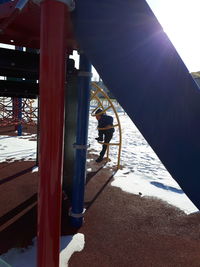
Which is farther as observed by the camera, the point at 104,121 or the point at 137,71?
the point at 104,121

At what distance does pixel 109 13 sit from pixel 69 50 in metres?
1.81

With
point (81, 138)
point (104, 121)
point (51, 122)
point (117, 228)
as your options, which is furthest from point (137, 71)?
point (104, 121)

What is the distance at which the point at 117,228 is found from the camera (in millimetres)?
3012

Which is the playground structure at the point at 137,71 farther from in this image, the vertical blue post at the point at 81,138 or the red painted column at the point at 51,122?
the vertical blue post at the point at 81,138

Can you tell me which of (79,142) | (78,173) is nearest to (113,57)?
(79,142)

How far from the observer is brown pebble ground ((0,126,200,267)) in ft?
8.12

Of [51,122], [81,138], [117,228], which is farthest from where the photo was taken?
[117,228]

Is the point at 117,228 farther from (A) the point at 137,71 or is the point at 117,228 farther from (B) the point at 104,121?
(B) the point at 104,121

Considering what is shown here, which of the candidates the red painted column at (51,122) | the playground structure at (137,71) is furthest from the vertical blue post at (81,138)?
the playground structure at (137,71)

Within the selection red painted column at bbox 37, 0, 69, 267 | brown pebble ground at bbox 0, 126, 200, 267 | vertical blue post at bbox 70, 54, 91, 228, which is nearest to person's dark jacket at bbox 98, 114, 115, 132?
brown pebble ground at bbox 0, 126, 200, 267

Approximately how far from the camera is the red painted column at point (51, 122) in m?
1.27

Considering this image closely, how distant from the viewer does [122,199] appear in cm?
387

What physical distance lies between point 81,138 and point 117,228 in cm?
136

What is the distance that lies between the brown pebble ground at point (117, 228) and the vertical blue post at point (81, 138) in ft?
0.79
